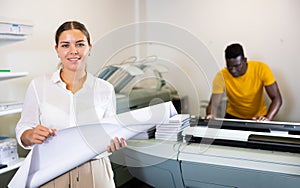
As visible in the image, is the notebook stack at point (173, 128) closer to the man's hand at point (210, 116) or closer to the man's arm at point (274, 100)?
the man's hand at point (210, 116)

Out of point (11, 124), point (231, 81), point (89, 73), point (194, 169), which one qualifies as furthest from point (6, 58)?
point (231, 81)

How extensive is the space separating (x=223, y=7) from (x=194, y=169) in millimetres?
2088

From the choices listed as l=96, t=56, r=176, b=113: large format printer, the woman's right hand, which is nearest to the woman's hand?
the woman's right hand

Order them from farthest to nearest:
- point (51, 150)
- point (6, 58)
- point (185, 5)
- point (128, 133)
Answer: point (185, 5) → point (6, 58) → point (128, 133) → point (51, 150)

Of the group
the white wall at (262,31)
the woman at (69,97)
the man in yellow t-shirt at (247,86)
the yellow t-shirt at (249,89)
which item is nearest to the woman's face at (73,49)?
the woman at (69,97)

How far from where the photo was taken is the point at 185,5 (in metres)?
3.51

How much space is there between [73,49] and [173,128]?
2.64 ft

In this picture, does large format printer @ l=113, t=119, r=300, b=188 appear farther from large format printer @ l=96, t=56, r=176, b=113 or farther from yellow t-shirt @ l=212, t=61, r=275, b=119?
yellow t-shirt @ l=212, t=61, r=275, b=119

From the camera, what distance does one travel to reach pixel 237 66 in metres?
2.67

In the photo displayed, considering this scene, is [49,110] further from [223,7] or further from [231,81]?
[223,7]

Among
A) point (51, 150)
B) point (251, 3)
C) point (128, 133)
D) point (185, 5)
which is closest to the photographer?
point (51, 150)

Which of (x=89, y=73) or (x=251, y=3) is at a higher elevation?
(x=251, y=3)

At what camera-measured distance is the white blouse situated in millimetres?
1204

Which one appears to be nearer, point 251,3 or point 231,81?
point 231,81
